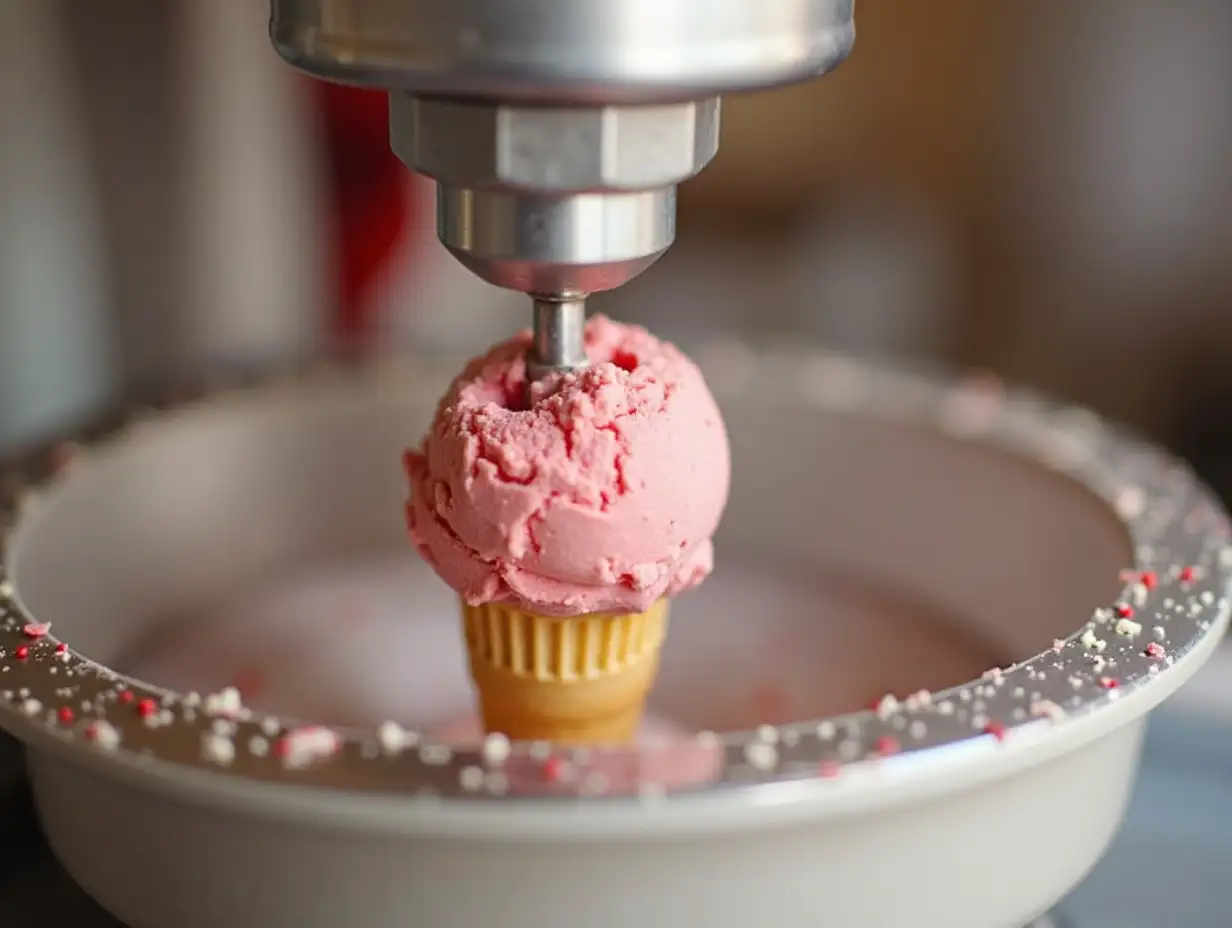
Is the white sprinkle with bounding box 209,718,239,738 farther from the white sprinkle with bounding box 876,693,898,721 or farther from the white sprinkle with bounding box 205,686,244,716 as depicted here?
the white sprinkle with bounding box 876,693,898,721

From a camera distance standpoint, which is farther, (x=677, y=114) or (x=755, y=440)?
(x=755, y=440)

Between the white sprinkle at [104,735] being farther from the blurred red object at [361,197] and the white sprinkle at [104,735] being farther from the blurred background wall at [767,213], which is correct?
the blurred red object at [361,197]

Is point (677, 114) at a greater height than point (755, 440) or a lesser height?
greater

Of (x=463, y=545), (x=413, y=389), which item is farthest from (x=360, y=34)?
(x=413, y=389)

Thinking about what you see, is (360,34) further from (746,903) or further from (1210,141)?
(1210,141)

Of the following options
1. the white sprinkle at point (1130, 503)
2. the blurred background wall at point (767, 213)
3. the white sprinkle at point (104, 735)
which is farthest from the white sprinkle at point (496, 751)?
the blurred background wall at point (767, 213)

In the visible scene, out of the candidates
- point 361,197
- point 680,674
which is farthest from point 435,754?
point 361,197

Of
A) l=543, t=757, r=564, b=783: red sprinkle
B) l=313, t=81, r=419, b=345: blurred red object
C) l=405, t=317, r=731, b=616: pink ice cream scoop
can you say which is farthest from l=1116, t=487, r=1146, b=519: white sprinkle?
l=313, t=81, r=419, b=345: blurred red object

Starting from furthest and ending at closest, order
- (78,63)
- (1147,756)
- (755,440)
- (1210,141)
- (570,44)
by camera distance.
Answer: (1210,141) < (78,63) < (755,440) < (1147,756) < (570,44)
